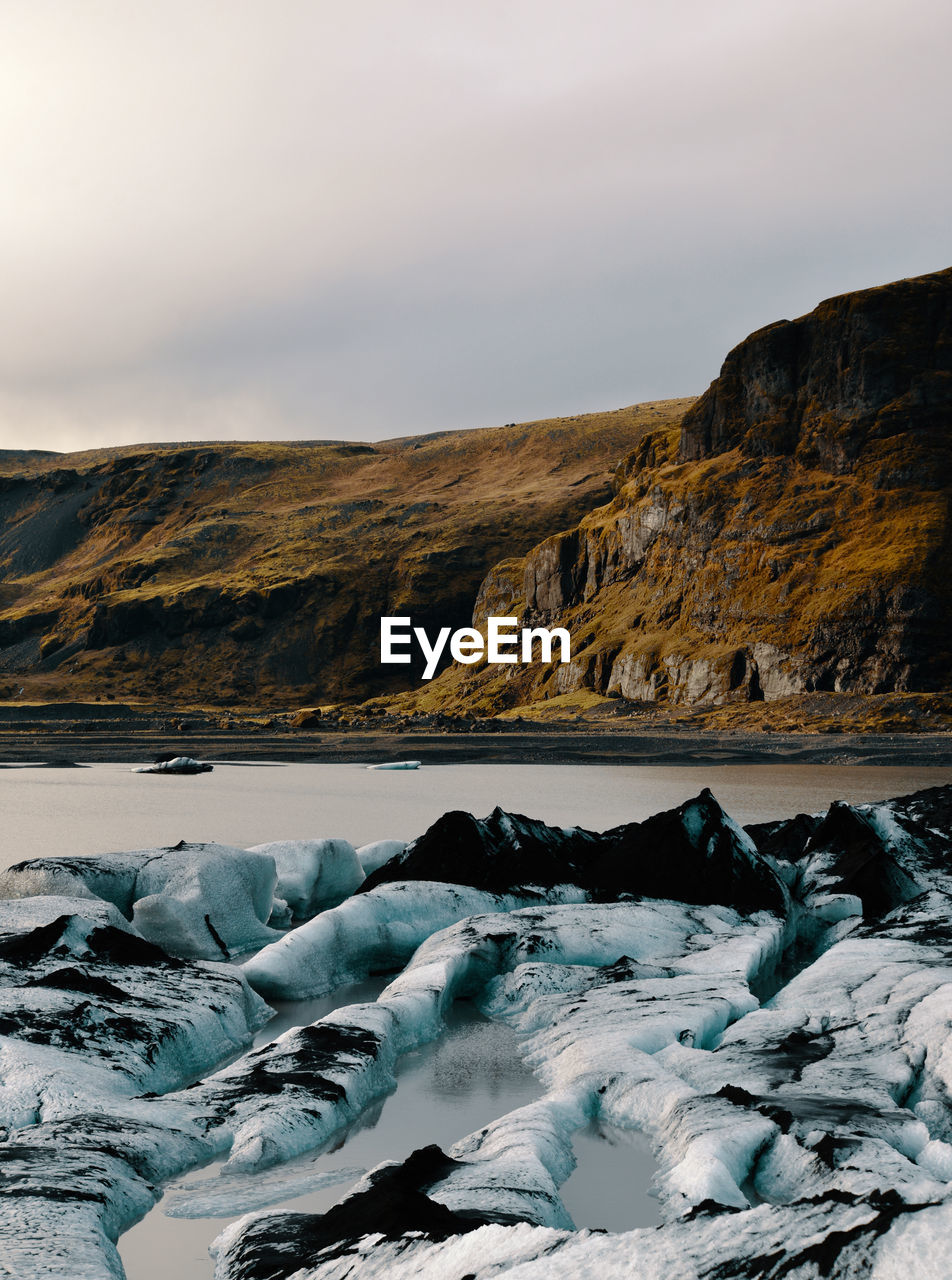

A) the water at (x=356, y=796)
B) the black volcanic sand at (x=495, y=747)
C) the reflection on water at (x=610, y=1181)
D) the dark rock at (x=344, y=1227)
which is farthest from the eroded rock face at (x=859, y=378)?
the dark rock at (x=344, y=1227)

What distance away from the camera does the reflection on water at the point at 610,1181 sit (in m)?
6.28

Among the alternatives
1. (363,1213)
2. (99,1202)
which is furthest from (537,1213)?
(99,1202)

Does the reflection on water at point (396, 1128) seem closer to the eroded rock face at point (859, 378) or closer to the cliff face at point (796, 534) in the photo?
the cliff face at point (796, 534)

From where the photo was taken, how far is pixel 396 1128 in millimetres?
7859

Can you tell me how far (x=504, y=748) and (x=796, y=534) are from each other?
4206 cm

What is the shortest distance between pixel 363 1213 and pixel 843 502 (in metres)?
86.7

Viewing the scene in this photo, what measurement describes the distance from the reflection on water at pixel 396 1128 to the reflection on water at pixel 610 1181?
3.14 feet

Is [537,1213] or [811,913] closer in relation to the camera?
[537,1213]

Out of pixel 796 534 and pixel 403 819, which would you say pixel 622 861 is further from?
pixel 796 534

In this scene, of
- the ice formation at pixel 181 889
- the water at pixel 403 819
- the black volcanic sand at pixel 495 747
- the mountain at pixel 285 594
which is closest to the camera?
the water at pixel 403 819

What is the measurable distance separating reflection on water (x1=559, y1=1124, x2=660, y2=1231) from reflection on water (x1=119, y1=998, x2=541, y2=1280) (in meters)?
0.96

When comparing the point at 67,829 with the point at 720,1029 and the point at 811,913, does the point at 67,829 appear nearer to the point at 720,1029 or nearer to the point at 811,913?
the point at 811,913

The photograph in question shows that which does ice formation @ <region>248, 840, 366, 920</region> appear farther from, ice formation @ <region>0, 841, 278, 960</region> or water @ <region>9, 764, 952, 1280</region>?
water @ <region>9, 764, 952, 1280</region>

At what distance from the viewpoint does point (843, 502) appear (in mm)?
85250
